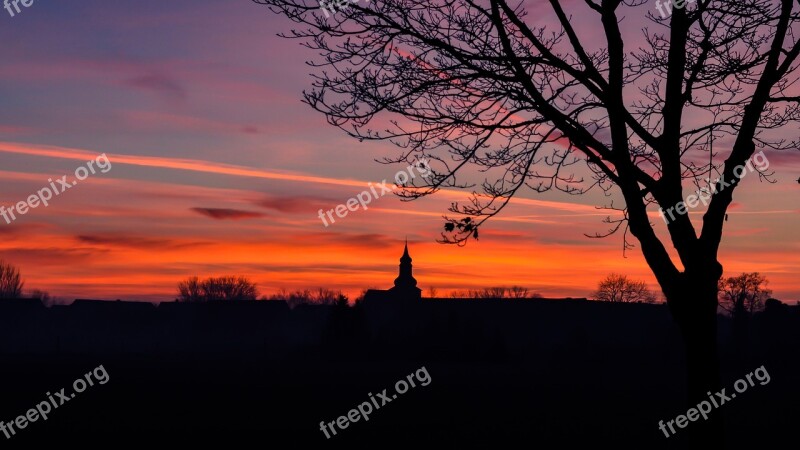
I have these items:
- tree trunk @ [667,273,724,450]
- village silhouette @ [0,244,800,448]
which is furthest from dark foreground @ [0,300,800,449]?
tree trunk @ [667,273,724,450]

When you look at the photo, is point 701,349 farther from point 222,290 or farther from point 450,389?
point 222,290

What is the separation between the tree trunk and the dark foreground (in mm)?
260

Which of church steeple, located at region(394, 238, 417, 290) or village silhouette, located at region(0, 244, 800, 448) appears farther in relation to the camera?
church steeple, located at region(394, 238, 417, 290)

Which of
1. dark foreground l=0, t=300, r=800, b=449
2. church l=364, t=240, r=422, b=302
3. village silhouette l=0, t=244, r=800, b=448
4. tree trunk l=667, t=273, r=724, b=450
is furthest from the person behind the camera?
church l=364, t=240, r=422, b=302

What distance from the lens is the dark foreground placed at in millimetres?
30469

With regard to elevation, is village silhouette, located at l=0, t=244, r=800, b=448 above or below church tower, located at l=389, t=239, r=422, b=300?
below

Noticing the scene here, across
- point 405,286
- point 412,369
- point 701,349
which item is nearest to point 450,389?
point 412,369

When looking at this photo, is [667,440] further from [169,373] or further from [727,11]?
[169,373]

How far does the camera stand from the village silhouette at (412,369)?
105ft

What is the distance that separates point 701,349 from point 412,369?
6678 cm

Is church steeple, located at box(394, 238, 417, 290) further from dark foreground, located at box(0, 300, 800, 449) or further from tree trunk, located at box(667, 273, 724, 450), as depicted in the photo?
tree trunk, located at box(667, 273, 724, 450)

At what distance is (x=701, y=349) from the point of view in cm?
1102

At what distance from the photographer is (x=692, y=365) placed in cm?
1107

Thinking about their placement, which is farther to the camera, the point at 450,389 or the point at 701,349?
the point at 450,389
